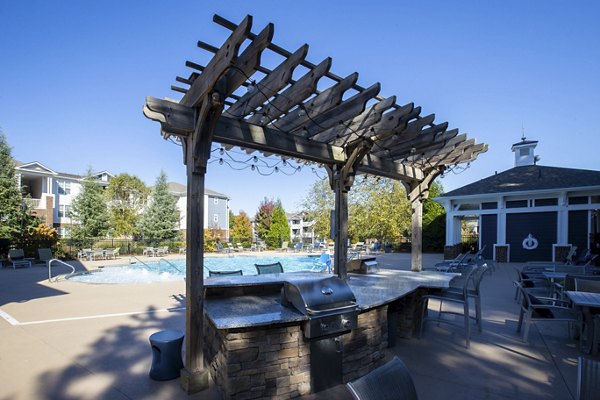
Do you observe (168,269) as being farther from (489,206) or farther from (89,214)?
(489,206)

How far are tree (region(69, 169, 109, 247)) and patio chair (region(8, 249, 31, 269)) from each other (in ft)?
21.3

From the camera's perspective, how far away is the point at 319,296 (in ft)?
9.70

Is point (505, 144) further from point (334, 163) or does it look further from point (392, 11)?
point (334, 163)

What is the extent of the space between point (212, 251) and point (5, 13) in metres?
16.6

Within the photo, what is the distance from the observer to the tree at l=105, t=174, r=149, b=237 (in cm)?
2538

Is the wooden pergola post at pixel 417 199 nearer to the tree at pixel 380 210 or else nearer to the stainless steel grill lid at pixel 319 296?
the stainless steel grill lid at pixel 319 296

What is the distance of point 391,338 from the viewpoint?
4266 mm

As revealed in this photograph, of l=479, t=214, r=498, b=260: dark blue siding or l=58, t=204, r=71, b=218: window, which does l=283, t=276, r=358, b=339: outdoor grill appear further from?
l=58, t=204, r=71, b=218: window

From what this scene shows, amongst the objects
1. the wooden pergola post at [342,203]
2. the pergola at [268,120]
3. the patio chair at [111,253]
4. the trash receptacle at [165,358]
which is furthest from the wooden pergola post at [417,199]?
the patio chair at [111,253]

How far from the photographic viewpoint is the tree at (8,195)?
566 inches

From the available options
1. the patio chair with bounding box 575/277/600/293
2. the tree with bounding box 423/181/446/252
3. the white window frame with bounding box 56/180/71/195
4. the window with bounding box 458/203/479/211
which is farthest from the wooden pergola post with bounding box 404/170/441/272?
the white window frame with bounding box 56/180/71/195

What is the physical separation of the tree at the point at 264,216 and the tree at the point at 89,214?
13.4m

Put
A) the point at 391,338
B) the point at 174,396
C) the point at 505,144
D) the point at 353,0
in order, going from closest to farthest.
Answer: the point at 174,396
the point at 391,338
the point at 353,0
the point at 505,144

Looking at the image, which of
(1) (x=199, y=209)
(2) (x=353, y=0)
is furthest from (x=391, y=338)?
(2) (x=353, y=0)
